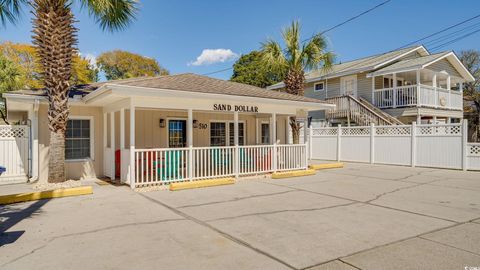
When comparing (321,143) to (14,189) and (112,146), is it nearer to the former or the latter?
(112,146)

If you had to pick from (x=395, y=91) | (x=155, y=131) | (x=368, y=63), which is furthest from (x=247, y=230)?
(x=368, y=63)

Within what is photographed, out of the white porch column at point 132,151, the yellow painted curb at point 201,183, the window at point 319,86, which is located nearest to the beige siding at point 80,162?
the white porch column at point 132,151

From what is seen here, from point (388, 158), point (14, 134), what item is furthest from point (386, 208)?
point (14, 134)

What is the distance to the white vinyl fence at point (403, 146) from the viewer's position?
13234 mm

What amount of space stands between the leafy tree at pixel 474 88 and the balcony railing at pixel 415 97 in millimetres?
8906

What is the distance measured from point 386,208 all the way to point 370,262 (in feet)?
10.8

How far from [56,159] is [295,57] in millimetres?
10743

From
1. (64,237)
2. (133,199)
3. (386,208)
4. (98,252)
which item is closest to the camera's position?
(98,252)

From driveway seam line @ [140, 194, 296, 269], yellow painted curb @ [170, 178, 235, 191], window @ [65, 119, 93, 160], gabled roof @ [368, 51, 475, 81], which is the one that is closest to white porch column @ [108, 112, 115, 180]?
→ window @ [65, 119, 93, 160]

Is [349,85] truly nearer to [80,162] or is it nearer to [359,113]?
[359,113]

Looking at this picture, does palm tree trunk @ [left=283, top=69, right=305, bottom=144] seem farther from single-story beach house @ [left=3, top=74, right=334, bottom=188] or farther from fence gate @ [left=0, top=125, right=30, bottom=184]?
fence gate @ [left=0, top=125, right=30, bottom=184]

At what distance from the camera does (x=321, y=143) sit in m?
18.7

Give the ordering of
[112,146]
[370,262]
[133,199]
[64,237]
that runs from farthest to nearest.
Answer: [112,146] < [133,199] < [64,237] < [370,262]

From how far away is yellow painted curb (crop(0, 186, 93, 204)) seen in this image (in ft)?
24.8
